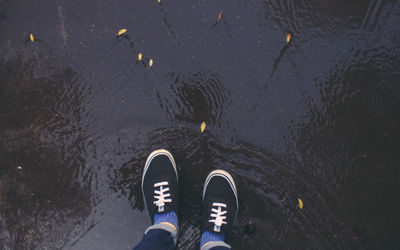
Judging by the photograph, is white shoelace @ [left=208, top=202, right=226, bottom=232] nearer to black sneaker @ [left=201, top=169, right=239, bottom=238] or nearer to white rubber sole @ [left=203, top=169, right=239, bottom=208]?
black sneaker @ [left=201, top=169, right=239, bottom=238]

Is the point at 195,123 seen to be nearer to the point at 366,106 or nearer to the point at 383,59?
the point at 366,106

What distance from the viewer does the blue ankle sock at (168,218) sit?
5.96ft

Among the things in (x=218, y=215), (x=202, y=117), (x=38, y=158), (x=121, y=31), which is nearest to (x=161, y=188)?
(x=218, y=215)

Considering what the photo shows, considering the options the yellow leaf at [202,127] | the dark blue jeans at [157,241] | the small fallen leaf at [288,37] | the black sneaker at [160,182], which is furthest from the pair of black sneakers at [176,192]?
the small fallen leaf at [288,37]

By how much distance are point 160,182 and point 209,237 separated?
0.53m

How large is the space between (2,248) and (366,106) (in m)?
2.84

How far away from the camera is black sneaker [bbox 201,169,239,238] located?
184 centimetres

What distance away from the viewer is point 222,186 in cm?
184

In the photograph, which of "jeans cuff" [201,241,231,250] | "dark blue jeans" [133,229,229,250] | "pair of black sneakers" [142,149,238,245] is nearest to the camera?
"dark blue jeans" [133,229,229,250]

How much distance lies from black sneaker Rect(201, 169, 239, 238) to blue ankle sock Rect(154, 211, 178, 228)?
0.67 ft

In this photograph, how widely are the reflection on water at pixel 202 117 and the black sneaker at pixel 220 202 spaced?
0.07 metres

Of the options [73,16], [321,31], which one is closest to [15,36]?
[73,16]

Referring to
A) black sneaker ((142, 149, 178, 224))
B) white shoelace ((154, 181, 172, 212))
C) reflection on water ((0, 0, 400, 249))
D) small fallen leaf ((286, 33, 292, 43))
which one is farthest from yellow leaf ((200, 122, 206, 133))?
small fallen leaf ((286, 33, 292, 43))

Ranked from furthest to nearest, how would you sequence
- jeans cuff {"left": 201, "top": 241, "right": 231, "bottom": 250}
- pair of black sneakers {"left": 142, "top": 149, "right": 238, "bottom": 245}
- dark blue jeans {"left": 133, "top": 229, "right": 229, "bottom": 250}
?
pair of black sneakers {"left": 142, "top": 149, "right": 238, "bottom": 245}, jeans cuff {"left": 201, "top": 241, "right": 231, "bottom": 250}, dark blue jeans {"left": 133, "top": 229, "right": 229, "bottom": 250}
